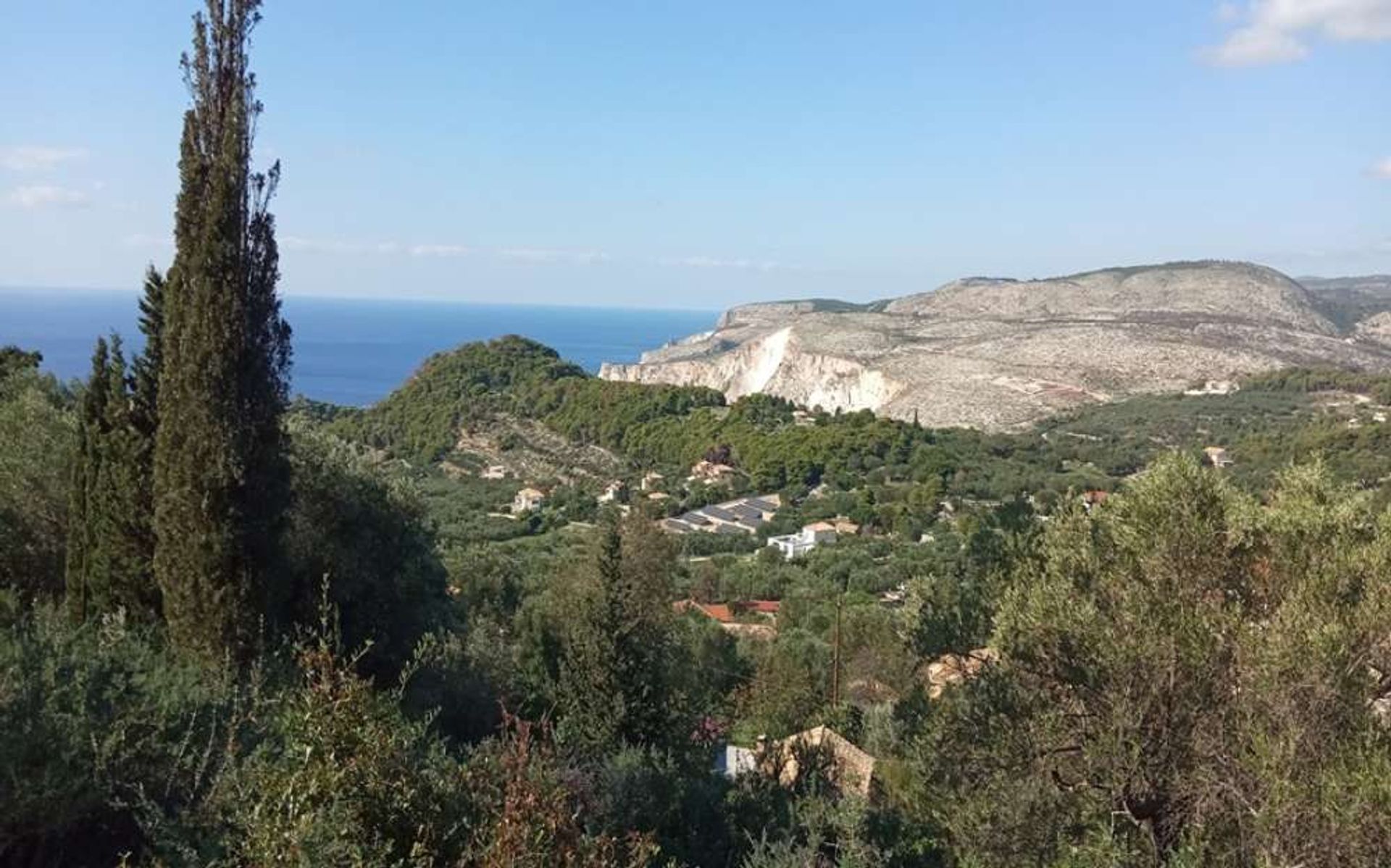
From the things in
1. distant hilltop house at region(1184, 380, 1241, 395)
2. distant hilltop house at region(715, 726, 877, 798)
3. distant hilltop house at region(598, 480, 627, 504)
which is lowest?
distant hilltop house at region(598, 480, 627, 504)

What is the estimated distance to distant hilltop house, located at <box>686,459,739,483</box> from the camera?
4734 cm

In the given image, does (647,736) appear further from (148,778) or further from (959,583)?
(148,778)

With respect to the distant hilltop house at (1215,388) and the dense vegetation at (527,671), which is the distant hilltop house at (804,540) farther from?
the distant hilltop house at (1215,388)

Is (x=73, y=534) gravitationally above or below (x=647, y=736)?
above

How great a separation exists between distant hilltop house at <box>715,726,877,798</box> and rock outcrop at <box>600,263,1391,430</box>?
150 feet

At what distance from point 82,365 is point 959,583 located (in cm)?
8320

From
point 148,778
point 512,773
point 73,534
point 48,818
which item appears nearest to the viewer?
point 512,773

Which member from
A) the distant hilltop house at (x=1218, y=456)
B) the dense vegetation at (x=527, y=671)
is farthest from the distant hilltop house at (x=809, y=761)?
the distant hilltop house at (x=1218, y=456)

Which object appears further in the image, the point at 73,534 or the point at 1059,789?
the point at 73,534

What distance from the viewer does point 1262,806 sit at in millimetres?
5449

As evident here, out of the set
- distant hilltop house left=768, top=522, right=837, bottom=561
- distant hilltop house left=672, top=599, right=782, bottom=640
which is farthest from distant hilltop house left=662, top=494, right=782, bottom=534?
distant hilltop house left=672, top=599, right=782, bottom=640

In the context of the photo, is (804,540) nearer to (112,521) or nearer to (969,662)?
(969,662)

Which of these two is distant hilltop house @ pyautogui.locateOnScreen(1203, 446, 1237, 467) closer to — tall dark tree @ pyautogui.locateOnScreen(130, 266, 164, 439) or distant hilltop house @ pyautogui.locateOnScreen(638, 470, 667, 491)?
distant hilltop house @ pyautogui.locateOnScreen(638, 470, 667, 491)

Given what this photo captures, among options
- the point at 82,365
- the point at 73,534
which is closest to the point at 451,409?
the point at 82,365
